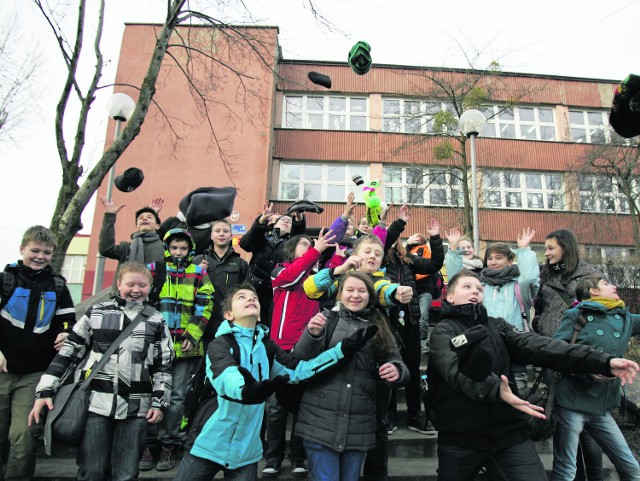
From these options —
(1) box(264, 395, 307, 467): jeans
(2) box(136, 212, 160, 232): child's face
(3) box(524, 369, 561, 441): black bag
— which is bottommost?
(1) box(264, 395, 307, 467): jeans

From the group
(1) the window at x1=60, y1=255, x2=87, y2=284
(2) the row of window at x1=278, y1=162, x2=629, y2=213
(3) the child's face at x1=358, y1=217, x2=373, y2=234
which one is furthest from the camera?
(1) the window at x1=60, y1=255, x2=87, y2=284

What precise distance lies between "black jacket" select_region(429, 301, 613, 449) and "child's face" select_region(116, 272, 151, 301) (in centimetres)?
215

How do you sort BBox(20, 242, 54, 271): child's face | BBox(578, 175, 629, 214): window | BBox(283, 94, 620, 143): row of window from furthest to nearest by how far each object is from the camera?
BBox(283, 94, 620, 143): row of window, BBox(578, 175, 629, 214): window, BBox(20, 242, 54, 271): child's face

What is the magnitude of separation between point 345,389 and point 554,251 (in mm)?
2648

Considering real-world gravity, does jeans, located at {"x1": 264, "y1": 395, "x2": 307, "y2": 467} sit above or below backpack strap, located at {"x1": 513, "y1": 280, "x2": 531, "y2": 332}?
below

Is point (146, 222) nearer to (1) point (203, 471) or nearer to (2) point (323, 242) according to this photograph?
(2) point (323, 242)

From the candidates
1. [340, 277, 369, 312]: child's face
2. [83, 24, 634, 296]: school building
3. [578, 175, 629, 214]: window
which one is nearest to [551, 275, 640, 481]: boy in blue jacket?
[340, 277, 369, 312]: child's face

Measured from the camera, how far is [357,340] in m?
2.73

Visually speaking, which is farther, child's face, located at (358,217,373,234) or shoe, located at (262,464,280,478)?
child's face, located at (358,217,373,234)

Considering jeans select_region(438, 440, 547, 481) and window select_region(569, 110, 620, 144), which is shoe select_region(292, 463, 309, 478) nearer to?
jeans select_region(438, 440, 547, 481)

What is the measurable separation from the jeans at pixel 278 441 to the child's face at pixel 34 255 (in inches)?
88.8

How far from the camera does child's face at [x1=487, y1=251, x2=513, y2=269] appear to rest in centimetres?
438

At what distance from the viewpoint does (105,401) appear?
9.46 ft

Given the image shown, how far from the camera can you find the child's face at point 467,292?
9.98 ft
